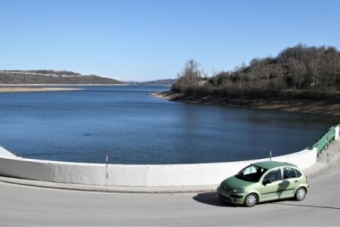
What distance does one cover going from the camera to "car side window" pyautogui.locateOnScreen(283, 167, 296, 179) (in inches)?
537

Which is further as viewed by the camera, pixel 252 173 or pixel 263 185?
pixel 252 173

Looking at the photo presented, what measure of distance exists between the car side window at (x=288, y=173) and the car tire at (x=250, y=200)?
151cm

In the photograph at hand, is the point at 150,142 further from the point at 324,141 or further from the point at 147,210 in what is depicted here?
the point at 147,210

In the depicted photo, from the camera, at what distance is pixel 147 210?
12.1 meters

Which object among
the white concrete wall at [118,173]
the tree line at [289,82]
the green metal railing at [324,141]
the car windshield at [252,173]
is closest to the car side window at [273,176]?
the car windshield at [252,173]

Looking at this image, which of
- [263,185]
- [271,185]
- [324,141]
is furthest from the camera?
[324,141]

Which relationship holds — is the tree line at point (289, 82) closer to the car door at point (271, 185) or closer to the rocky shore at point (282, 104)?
the rocky shore at point (282, 104)

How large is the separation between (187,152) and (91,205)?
22.0 m

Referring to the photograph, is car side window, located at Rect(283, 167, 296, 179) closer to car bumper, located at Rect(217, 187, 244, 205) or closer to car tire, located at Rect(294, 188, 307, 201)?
car tire, located at Rect(294, 188, 307, 201)

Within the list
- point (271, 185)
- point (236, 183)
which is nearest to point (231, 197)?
point (236, 183)

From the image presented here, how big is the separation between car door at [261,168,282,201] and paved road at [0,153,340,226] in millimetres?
332

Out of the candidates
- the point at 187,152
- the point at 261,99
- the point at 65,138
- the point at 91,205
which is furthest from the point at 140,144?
the point at 261,99

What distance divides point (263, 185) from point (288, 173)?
1.34 m

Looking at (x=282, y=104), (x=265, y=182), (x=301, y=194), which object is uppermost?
(x=282, y=104)
